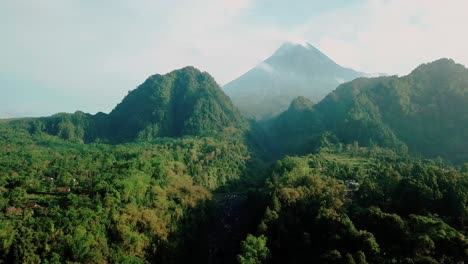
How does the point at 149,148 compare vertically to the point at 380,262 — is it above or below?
above

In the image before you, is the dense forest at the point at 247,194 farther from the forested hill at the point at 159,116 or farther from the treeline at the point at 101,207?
the forested hill at the point at 159,116

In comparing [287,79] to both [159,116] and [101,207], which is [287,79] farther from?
[101,207]

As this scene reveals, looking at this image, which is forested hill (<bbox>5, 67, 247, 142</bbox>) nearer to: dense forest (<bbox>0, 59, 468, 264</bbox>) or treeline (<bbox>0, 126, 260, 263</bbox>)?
dense forest (<bbox>0, 59, 468, 264</bbox>)

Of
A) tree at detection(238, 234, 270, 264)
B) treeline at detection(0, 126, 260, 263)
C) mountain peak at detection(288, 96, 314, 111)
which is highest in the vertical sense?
mountain peak at detection(288, 96, 314, 111)

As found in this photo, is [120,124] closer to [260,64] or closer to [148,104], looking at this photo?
[148,104]

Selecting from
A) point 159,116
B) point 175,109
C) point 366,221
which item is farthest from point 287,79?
point 366,221

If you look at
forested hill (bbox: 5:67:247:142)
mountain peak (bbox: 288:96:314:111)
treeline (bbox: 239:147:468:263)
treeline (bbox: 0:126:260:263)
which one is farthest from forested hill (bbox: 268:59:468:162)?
treeline (bbox: 0:126:260:263)

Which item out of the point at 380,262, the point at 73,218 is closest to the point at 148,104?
the point at 73,218
